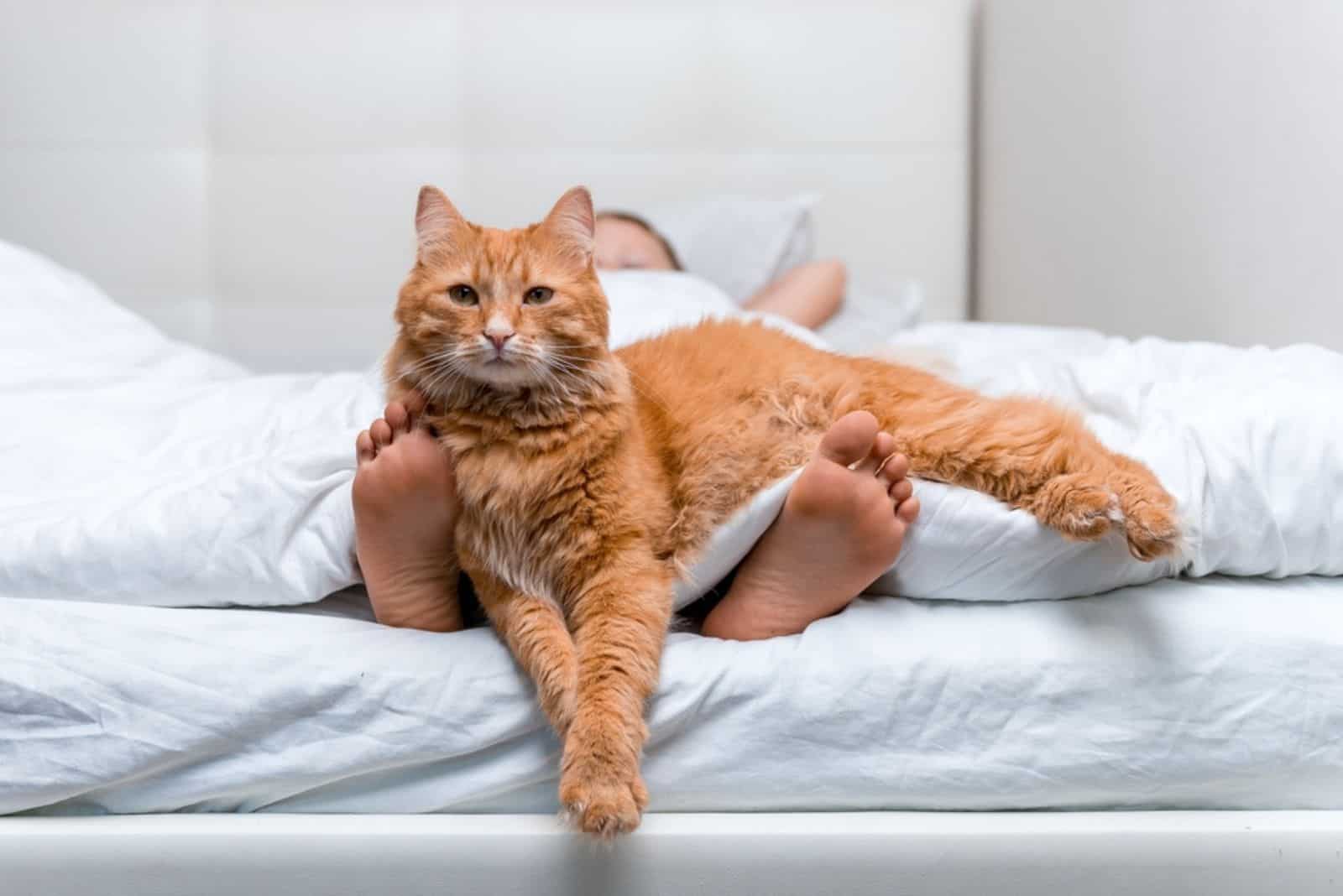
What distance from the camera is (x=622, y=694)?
967 millimetres

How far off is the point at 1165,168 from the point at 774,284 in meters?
0.78

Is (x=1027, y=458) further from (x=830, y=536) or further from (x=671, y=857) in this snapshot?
(x=671, y=857)

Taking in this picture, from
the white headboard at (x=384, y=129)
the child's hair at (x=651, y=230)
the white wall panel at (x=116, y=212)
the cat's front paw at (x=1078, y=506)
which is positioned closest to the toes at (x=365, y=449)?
the cat's front paw at (x=1078, y=506)

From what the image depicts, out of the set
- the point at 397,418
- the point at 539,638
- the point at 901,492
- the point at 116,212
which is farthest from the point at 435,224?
the point at 116,212

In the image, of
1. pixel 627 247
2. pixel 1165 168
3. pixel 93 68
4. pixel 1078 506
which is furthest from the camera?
pixel 93 68

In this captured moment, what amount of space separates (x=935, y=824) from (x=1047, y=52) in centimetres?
200

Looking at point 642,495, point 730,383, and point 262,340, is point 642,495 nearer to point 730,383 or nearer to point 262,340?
point 730,383

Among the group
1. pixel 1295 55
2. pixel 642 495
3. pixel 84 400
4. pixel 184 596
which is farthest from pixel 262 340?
pixel 1295 55

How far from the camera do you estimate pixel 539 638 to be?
3.38ft

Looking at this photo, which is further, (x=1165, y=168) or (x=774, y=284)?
(x=774, y=284)

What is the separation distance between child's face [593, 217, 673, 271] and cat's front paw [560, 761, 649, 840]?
4.89ft

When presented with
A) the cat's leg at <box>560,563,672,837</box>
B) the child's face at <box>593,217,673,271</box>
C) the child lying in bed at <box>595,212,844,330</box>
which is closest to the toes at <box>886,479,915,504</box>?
the cat's leg at <box>560,563,672,837</box>

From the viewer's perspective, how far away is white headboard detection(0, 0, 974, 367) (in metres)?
2.66

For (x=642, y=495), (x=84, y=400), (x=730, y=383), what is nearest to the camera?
(x=642, y=495)
